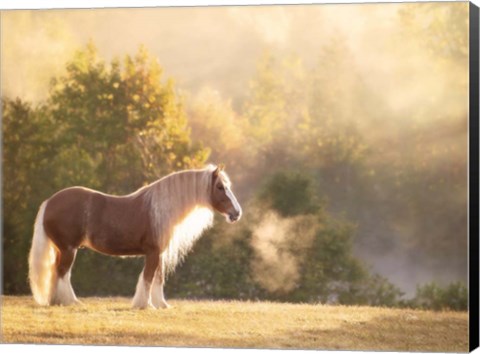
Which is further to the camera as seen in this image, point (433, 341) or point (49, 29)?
point (49, 29)

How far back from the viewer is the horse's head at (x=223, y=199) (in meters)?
13.6

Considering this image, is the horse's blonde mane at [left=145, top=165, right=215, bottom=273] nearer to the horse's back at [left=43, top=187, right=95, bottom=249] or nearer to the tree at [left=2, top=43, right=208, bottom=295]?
the tree at [left=2, top=43, right=208, bottom=295]

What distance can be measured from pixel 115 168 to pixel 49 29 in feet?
5.37

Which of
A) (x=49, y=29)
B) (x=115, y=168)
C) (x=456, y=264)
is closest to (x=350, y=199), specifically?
(x=456, y=264)

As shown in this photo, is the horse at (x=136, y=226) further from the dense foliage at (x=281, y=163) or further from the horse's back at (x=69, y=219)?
the dense foliage at (x=281, y=163)

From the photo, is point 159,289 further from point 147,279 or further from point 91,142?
point 91,142

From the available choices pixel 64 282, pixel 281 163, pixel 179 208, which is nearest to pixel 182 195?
pixel 179 208

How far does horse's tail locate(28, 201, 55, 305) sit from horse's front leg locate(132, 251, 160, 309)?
3.24ft

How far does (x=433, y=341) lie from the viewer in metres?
13.0

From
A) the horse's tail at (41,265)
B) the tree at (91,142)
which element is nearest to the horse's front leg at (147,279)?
the tree at (91,142)

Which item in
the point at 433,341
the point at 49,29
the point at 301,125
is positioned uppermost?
the point at 49,29

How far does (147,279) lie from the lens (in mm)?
13797

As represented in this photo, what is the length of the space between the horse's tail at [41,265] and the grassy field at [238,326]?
15cm

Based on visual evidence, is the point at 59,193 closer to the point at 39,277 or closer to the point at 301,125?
the point at 39,277
